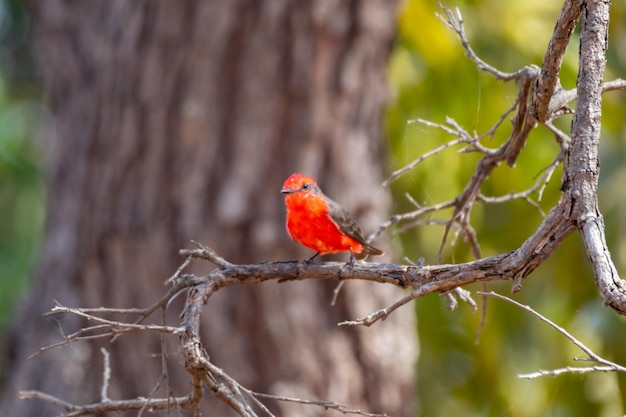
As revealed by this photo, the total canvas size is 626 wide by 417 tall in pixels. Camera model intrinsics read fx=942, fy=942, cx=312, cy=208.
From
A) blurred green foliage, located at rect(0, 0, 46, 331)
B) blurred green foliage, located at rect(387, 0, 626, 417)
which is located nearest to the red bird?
blurred green foliage, located at rect(387, 0, 626, 417)

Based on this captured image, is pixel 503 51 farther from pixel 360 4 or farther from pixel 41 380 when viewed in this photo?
pixel 41 380

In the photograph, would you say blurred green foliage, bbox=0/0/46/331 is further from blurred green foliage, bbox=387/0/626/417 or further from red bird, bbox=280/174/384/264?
red bird, bbox=280/174/384/264

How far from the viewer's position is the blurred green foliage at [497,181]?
17.2ft

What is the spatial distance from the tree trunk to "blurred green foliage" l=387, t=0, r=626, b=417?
2.27 feet

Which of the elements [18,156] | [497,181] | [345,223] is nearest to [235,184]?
[497,181]

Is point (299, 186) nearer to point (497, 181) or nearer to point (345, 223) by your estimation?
point (345, 223)

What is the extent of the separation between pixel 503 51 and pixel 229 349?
2.74 metres

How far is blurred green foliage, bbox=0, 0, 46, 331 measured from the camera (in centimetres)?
971

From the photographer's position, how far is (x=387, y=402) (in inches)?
198

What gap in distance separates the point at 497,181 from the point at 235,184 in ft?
5.37

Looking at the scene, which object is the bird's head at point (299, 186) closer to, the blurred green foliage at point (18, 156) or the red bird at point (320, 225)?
the red bird at point (320, 225)

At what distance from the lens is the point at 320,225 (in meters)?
2.86

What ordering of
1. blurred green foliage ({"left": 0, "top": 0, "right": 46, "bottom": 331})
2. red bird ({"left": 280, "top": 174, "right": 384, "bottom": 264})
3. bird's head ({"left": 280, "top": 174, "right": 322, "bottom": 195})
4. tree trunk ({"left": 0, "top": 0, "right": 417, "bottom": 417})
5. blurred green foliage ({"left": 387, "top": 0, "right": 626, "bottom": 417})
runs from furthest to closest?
blurred green foliage ({"left": 0, "top": 0, "right": 46, "bottom": 331})
blurred green foliage ({"left": 387, "top": 0, "right": 626, "bottom": 417})
tree trunk ({"left": 0, "top": 0, "right": 417, "bottom": 417})
bird's head ({"left": 280, "top": 174, "right": 322, "bottom": 195})
red bird ({"left": 280, "top": 174, "right": 384, "bottom": 264})

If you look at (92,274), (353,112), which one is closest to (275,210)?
(353,112)
